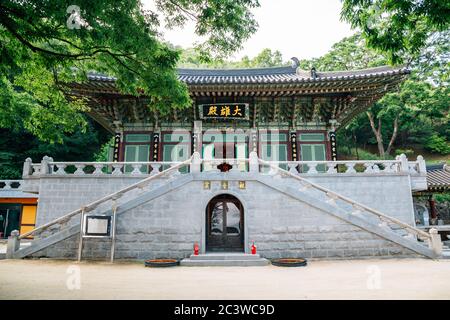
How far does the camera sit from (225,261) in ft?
29.6

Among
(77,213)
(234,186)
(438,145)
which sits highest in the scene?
(438,145)

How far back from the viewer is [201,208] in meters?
10.3

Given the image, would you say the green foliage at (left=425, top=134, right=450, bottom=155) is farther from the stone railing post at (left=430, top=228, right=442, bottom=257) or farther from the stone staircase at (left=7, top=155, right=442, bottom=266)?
the stone railing post at (left=430, top=228, right=442, bottom=257)

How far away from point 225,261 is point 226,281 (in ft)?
8.16

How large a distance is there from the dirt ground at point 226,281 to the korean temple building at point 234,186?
0.95 metres

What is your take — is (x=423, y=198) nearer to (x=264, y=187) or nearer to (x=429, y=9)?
(x=264, y=187)

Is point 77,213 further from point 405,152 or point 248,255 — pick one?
point 405,152

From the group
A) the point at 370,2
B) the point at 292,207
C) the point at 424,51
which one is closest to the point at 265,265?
the point at 292,207

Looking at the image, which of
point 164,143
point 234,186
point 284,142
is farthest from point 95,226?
point 284,142

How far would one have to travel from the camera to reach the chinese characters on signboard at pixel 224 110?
559 inches

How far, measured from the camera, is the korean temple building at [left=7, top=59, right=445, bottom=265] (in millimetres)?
9766

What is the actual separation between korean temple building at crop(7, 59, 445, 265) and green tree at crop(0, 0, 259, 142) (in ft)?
10.9

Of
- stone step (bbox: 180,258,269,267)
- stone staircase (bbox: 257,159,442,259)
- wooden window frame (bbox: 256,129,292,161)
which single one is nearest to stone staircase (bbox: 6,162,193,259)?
stone step (bbox: 180,258,269,267)

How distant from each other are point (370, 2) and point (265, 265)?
300 inches
